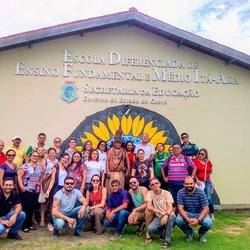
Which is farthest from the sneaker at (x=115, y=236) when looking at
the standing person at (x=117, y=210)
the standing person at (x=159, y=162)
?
the standing person at (x=159, y=162)

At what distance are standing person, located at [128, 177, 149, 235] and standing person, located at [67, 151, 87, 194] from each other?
0.98 m

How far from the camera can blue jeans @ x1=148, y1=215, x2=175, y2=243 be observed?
520 centimetres

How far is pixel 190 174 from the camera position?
6531 mm

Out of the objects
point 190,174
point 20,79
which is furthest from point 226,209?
point 20,79

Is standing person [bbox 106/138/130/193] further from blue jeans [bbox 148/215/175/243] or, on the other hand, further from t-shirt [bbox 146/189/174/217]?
blue jeans [bbox 148/215/175/243]

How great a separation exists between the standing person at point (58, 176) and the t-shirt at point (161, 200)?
174 centimetres

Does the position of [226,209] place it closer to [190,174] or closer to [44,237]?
[190,174]

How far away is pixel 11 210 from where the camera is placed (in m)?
5.35

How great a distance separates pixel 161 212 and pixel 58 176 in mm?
2119

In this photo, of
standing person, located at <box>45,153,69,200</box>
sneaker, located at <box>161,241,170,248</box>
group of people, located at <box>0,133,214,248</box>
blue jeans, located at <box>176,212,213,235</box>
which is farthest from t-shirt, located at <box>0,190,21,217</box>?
blue jeans, located at <box>176,212,213,235</box>

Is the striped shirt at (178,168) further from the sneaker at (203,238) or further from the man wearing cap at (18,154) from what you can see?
the man wearing cap at (18,154)

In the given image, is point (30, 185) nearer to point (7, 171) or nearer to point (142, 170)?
point (7, 171)

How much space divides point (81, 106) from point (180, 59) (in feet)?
9.82

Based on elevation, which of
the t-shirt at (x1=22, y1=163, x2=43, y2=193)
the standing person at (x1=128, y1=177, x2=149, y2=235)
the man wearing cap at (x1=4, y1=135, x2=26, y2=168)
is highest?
the man wearing cap at (x1=4, y1=135, x2=26, y2=168)
